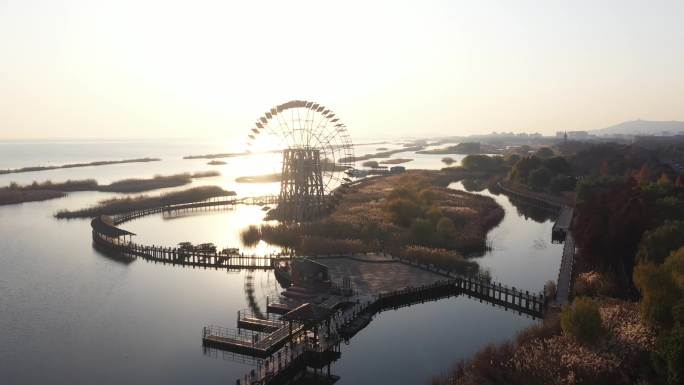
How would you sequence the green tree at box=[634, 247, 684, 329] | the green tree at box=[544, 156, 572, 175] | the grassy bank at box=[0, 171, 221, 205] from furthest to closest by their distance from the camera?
the green tree at box=[544, 156, 572, 175], the grassy bank at box=[0, 171, 221, 205], the green tree at box=[634, 247, 684, 329]

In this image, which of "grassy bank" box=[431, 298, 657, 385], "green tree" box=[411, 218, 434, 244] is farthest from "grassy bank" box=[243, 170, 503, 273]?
"grassy bank" box=[431, 298, 657, 385]

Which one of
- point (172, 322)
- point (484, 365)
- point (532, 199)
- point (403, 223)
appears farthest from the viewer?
point (532, 199)

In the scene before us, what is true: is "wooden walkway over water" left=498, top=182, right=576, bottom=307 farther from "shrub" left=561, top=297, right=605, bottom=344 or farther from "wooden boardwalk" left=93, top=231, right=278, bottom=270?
"wooden boardwalk" left=93, top=231, right=278, bottom=270

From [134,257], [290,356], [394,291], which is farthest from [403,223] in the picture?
[290,356]

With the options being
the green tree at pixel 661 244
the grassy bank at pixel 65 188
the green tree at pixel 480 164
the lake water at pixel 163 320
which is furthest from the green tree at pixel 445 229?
the green tree at pixel 480 164

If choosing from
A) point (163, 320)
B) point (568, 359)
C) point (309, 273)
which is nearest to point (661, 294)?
point (568, 359)

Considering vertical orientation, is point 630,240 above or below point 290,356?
above

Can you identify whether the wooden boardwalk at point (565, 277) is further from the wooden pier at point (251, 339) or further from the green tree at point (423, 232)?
the wooden pier at point (251, 339)

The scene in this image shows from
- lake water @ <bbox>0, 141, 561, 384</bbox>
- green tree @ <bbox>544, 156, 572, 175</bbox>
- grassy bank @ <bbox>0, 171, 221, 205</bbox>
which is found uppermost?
green tree @ <bbox>544, 156, 572, 175</bbox>

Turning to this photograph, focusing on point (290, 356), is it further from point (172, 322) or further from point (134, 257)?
point (134, 257)
